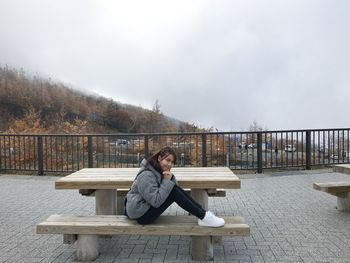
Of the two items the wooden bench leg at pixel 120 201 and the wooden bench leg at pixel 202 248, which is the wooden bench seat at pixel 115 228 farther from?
the wooden bench leg at pixel 120 201

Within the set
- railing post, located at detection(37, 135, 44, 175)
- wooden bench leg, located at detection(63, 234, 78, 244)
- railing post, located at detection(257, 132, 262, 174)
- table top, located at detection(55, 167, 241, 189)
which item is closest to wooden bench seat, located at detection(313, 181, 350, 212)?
table top, located at detection(55, 167, 241, 189)

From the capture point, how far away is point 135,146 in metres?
10.1

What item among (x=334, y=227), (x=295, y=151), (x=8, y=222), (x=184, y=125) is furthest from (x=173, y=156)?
(x=184, y=125)

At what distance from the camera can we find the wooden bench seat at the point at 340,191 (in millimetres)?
5729

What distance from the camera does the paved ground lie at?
4023 millimetres

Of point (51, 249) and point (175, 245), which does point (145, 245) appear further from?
point (51, 249)

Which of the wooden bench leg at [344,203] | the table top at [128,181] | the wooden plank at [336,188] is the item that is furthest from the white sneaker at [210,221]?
the wooden bench leg at [344,203]

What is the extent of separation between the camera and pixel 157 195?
371cm

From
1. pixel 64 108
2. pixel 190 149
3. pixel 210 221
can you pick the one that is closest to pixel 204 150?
pixel 190 149

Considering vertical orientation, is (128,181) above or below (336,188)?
above

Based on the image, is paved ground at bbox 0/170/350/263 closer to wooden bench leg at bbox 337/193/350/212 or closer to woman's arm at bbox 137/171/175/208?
wooden bench leg at bbox 337/193/350/212

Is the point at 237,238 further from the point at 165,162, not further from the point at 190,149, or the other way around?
the point at 190,149

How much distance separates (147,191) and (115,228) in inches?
19.4

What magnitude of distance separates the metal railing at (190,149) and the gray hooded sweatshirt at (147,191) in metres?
5.93
